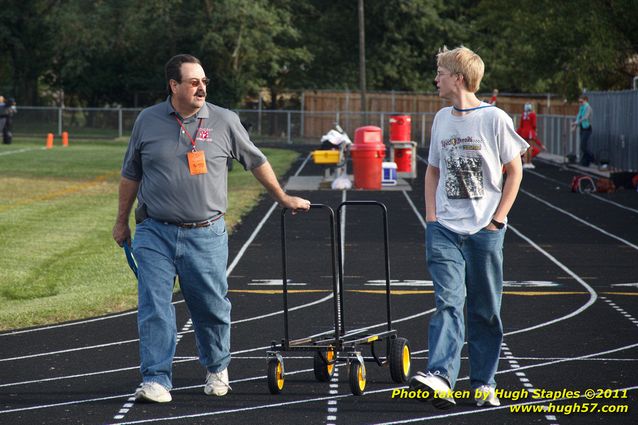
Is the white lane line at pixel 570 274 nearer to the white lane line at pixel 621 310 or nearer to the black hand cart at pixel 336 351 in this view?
the white lane line at pixel 621 310

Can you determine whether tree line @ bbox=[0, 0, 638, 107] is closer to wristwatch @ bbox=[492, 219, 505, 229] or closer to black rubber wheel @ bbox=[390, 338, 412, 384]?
black rubber wheel @ bbox=[390, 338, 412, 384]

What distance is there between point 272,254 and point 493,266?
29.6 ft

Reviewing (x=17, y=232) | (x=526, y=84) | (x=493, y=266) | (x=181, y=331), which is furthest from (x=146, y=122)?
(x=526, y=84)

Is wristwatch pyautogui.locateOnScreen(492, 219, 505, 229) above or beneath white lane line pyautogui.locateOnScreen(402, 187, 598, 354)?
above

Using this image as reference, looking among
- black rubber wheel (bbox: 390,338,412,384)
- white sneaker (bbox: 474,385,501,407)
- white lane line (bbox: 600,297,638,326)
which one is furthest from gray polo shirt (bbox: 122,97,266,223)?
white lane line (bbox: 600,297,638,326)

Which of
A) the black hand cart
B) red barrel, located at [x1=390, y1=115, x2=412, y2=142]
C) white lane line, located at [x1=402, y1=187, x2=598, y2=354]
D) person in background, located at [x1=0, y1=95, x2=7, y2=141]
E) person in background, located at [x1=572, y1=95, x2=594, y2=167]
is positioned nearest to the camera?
the black hand cart

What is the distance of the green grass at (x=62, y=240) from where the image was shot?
1142cm

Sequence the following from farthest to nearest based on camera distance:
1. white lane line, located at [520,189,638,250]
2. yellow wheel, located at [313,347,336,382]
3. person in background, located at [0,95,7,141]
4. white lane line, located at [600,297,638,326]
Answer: person in background, located at [0,95,7,141] < white lane line, located at [520,189,638,250] < white lane line, located at [600,297,638,326] < yellow wheel, located at [313,347,336,382]

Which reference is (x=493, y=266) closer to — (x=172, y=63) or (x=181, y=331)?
(x=172, y=63)

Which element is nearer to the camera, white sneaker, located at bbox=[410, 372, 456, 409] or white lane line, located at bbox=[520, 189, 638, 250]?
white sneaker, located at bbox=[410, 372, 456, 409]

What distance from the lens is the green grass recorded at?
450 inches

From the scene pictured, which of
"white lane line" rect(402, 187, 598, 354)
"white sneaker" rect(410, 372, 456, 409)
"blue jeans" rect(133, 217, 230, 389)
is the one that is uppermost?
"blue jeans" rect(133, 217, 230, 389)

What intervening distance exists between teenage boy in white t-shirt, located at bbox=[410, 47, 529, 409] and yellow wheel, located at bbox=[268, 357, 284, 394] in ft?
2.80

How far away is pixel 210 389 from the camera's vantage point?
7.38 metres
